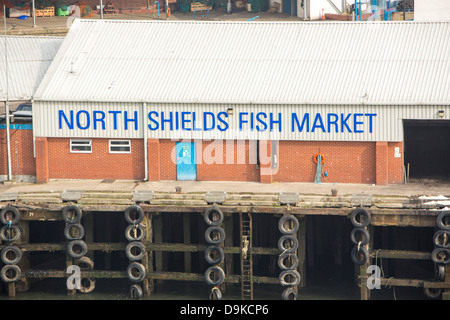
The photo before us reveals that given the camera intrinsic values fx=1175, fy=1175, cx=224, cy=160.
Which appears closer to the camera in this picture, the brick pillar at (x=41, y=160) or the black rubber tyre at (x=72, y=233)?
the black rubber tyre at (x=72, y=233)

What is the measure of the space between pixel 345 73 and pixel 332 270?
9.48 m

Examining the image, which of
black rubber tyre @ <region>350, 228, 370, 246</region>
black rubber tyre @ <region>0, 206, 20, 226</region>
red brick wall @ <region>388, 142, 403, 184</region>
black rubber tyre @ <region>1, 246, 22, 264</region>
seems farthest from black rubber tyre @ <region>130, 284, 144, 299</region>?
red brick wall @ <region>388, 142, 403, 184</region>

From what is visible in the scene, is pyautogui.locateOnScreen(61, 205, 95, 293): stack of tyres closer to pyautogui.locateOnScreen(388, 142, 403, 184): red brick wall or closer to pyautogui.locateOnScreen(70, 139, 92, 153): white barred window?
pyautogui.locateOnScreen(70, 139, 92, 153): white barred window

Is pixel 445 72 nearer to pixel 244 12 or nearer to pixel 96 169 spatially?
pixel 96 169

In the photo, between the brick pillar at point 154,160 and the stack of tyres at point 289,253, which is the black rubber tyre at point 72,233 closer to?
the brick pillar at point 154,160

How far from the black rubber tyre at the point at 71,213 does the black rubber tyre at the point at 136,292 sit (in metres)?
3.83

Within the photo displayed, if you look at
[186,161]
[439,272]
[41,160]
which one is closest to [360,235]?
[439,272]

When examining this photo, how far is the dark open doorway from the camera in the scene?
58031 millimetres

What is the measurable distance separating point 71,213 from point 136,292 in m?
4.49

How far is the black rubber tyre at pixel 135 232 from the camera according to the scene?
51.2m

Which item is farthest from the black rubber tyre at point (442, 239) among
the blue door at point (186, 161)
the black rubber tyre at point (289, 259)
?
the blue door at point (186, 161)

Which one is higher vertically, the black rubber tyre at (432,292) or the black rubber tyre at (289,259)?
the black rubber tyre at (289,259)

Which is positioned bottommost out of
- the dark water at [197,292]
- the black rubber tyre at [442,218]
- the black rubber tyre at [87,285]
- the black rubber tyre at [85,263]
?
the dark water at [197,292]

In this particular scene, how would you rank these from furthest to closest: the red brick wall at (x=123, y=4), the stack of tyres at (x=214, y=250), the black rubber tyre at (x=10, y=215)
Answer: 1. the red brick wall at (x=123, y=4)
2. the black rubber tyre at (x=10, y=215)
3. the stack of tyres at (x=214, y=250)
